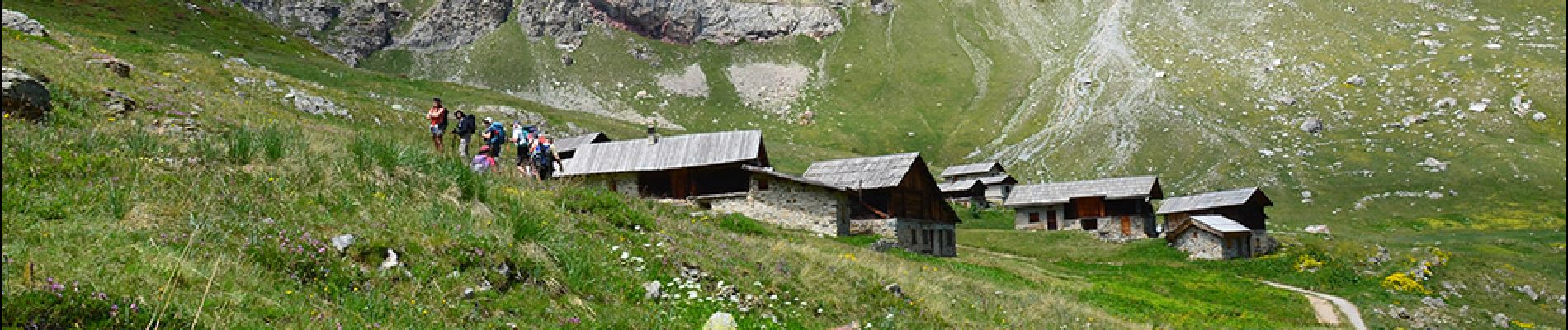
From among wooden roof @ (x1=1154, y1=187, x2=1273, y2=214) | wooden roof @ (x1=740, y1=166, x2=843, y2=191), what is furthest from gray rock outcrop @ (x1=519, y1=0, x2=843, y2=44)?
wooden roof @ (x1=740, y1=166, x2=843, y2=191)

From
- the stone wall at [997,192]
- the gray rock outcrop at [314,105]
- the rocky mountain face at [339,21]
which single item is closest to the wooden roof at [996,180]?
the stone wall at [997,192]

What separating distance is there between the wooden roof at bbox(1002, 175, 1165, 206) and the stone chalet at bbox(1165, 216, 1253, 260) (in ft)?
36.0

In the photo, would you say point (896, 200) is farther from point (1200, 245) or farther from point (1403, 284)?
point (1403, 284)

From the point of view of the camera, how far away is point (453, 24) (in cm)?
17538

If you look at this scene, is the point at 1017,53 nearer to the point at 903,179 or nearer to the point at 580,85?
the point at 580,85

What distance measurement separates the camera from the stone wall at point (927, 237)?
4962cm

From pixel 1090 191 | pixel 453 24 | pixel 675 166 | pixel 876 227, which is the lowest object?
pixel 876 227

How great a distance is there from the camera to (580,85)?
159 meters

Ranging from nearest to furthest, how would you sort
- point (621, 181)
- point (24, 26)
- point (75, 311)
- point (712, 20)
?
point (75, 311) < point (24, 26) < point (621, 181) < point (712, 20)

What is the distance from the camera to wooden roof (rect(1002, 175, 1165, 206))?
247ft

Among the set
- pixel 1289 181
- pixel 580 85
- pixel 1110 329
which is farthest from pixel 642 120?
pixel 1110 329

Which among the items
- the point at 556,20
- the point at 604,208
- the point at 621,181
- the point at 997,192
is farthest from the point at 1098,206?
the point at 556,20

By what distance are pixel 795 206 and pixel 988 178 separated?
209 feet

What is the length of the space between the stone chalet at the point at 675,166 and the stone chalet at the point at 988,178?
5860 cm
